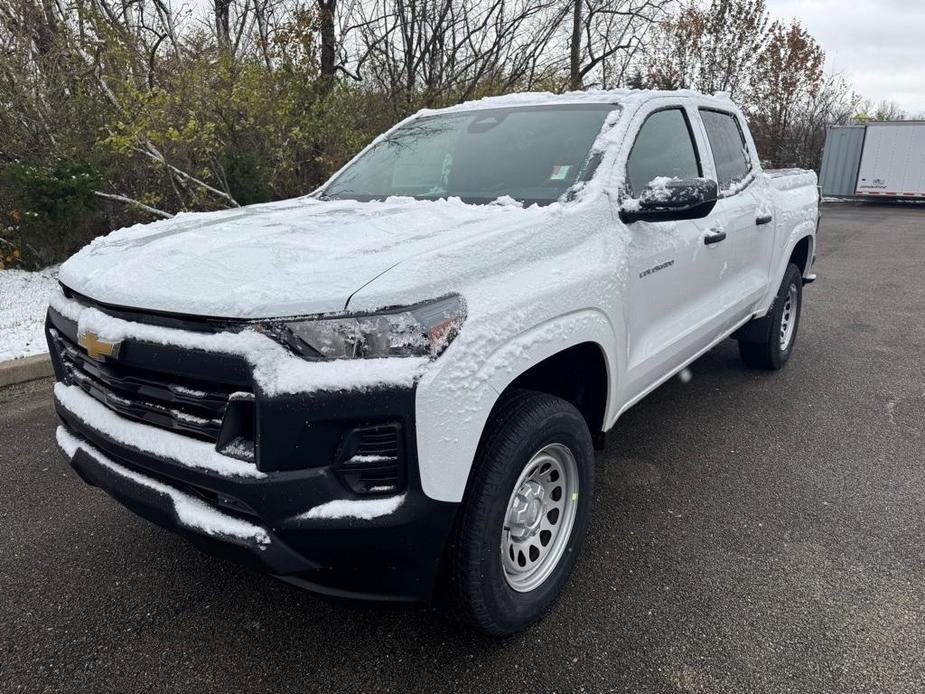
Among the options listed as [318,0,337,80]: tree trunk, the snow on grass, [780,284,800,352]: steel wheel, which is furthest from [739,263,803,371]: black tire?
[318,0,337,80]: tree trunk

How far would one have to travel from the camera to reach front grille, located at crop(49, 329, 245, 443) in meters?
1.87

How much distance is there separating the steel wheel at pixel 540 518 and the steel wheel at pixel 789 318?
336 centimetres

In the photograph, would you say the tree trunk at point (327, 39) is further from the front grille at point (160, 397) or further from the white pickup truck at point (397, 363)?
the front grille at point (160, 397)

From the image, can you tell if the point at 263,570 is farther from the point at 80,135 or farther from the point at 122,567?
the point at 80,135

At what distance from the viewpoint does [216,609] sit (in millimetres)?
2510

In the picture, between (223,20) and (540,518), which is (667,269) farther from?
(223,20)

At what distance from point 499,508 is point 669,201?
142cm

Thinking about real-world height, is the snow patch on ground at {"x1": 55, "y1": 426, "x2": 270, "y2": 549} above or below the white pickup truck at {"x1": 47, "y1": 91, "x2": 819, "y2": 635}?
below

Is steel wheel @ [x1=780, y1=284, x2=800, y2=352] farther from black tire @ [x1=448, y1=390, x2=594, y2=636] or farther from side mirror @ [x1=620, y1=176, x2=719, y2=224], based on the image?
black tire @ [x1=448, y1=390, x2=594, y2=636]

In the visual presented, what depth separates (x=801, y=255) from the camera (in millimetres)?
5359

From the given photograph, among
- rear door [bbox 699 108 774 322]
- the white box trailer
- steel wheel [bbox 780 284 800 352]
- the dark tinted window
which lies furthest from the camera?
the white box trailer

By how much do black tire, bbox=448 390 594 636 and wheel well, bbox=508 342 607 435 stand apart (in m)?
0.21

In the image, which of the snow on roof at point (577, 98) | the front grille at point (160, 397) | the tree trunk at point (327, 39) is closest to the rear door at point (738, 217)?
the snow on roof at point (577, 98)

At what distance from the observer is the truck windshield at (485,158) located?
2920 millimetres
